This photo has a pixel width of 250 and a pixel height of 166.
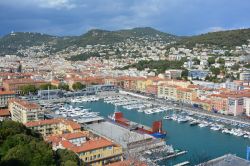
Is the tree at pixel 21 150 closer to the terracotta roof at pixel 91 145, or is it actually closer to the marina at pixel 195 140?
the terracotta roof at pixel 91 145

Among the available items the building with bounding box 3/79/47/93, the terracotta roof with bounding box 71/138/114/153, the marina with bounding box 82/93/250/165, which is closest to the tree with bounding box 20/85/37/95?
the building with bounding box 3/79/47/93

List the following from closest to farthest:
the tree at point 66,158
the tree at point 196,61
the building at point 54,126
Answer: the tree at point 66,158
the building at point 54,126
the tree at point 196,61

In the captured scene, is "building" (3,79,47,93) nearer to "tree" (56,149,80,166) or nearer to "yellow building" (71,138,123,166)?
"yellow building" (71,138,123,166)

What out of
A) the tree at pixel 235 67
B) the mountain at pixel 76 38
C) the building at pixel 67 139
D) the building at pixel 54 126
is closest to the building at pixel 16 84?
the building at pixel 54 126

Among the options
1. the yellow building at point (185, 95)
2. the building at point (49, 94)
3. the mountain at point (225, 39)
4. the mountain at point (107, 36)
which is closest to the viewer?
the yellow building at point (185, 95)

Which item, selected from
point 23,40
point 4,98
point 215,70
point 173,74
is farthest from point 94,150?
point 23,40

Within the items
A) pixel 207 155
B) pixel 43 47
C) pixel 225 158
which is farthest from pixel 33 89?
pixel 43 47

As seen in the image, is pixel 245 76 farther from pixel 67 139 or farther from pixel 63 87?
pixel 67 139
